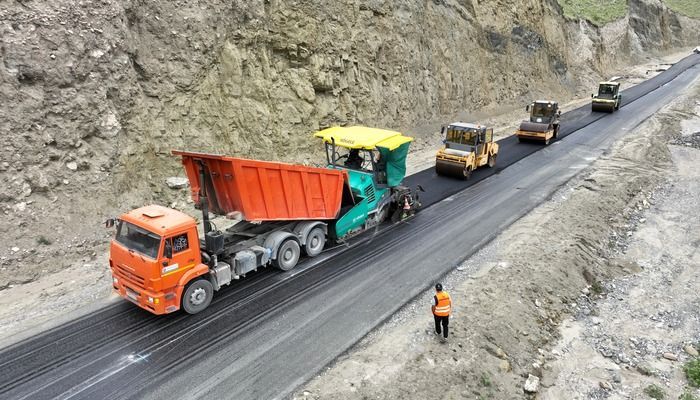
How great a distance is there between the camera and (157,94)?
1461 centimetres

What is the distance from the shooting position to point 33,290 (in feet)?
33.4

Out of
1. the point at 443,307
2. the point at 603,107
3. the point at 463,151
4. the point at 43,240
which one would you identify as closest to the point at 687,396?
the point at 443,307

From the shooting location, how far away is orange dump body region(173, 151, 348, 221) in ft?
31.0

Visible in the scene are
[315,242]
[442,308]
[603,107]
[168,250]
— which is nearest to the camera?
[442,308]

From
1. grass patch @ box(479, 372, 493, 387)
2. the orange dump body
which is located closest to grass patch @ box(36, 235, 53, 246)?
the orange dump body

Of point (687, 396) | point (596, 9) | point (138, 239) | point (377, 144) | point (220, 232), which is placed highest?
point (596, 9)

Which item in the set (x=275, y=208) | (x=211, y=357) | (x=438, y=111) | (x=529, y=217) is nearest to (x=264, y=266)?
(x=275, y=208)

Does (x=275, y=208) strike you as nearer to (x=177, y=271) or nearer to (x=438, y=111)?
(x=177, y=271)

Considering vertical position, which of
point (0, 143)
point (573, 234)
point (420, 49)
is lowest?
point (573, 234)

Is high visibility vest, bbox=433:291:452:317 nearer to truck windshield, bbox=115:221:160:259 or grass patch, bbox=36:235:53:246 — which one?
truck windshield, bbox=115:221:160:259

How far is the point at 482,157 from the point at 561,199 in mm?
4012

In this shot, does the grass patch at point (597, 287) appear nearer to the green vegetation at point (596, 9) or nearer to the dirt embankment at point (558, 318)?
the dirt embankment at point (558, 318)

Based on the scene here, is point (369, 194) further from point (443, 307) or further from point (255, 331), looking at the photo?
point (255, 331)

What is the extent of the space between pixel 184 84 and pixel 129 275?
8574 millimetres
